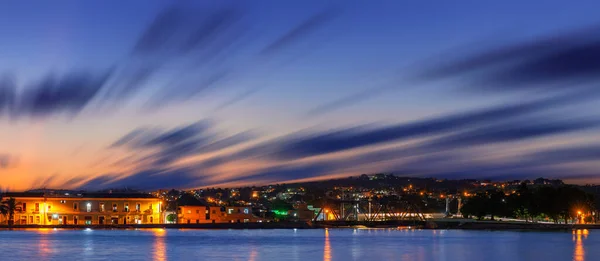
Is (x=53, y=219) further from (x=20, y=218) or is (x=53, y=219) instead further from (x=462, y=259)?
(x=462, y=259)

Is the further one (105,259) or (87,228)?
(87,228)

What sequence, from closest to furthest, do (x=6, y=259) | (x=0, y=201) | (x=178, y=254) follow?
(x=6, y=259), (x=178, y=254), (x=0, y=201)

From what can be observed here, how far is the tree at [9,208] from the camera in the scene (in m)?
128

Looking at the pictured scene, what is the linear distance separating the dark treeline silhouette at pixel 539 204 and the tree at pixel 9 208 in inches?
3222

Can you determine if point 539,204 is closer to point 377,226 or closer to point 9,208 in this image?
point 377,226

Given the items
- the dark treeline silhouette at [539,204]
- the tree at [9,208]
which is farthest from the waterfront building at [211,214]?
the dark treeline silhouette at [539,204]

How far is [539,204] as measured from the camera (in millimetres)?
134500

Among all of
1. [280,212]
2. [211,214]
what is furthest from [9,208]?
[280,212]

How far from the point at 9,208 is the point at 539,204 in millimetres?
84299

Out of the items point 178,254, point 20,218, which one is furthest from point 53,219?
point 178,254

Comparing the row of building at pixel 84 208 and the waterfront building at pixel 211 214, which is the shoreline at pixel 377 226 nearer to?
the row of building at pixel 84 208

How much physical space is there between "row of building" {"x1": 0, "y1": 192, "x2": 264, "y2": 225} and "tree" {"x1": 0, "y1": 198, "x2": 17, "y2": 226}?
106cm

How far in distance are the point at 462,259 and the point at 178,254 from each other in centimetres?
2289

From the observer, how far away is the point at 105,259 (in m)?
61.2
